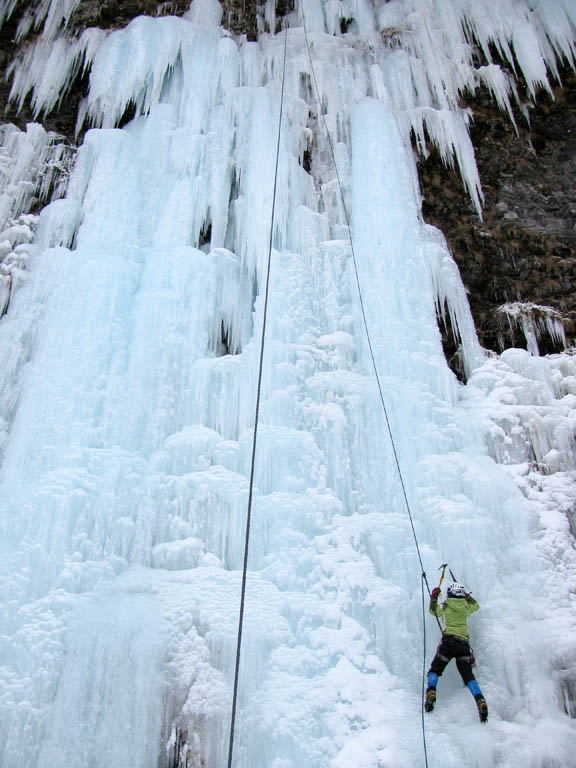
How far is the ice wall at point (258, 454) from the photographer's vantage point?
3.62m

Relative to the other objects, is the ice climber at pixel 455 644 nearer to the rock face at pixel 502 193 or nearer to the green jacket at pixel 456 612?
the green jacket at pixel 456 612

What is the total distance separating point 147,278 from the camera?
541 centimetres

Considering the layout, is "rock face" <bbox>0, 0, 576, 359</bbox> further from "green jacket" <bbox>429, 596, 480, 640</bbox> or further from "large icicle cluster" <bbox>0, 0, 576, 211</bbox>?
"green jacket" <bbox>429, 596, 480, 640</bbox>

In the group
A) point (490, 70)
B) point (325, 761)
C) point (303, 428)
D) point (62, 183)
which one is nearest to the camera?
point (325, 761)

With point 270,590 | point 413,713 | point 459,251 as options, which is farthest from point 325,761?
point 459,251

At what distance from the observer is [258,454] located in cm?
464

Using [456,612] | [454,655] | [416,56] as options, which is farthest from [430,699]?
[416,56]

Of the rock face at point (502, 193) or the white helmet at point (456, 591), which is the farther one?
the rock face at point (502, 193)

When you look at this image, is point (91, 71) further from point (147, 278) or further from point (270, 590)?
point (270, 590)

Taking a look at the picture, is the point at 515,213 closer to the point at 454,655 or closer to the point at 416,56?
the point at 416,56

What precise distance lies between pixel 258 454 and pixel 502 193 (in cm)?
457

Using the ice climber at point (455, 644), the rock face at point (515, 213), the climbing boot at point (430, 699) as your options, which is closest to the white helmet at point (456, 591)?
the ice climber at point (455, 644)

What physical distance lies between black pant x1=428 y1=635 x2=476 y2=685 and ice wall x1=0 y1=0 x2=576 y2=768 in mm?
275

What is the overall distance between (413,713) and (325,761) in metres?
0.60
